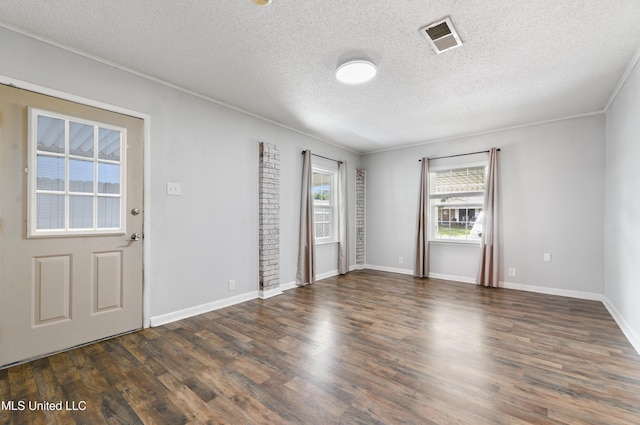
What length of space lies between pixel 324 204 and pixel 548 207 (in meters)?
3.63

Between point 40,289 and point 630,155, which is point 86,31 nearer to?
point 40,289

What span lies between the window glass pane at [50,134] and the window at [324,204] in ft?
11.7

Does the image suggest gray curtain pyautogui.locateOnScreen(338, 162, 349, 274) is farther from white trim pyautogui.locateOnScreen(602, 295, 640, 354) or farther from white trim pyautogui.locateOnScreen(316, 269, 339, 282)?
white trim pyautogui.locateOnScreen(602, 295, 640, 354)

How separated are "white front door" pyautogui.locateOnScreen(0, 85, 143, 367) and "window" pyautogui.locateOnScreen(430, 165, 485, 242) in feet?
16.0

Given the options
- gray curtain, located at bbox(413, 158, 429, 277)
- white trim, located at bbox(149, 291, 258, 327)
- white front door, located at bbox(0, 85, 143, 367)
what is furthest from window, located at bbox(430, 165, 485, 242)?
white front door, located at bbox(0, 85, 143, 367)

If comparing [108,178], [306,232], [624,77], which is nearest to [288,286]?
[306,232]

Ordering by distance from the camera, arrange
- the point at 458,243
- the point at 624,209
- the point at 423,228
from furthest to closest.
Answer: the point at 423,228
the point at 458,243
the point at 624,209

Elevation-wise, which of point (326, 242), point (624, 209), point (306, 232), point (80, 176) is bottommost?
point (326, 242)

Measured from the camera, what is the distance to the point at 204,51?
8.44ft

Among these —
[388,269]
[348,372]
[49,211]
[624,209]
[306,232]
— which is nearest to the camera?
[348,372]

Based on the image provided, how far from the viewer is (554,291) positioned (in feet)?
14.3

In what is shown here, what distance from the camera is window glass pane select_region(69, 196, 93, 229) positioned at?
2.54m

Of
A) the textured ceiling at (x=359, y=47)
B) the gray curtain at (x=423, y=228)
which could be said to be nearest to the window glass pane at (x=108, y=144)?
the textured ceiling at (x=359, y=47)

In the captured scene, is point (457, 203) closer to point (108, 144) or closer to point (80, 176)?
point (108, 144)
